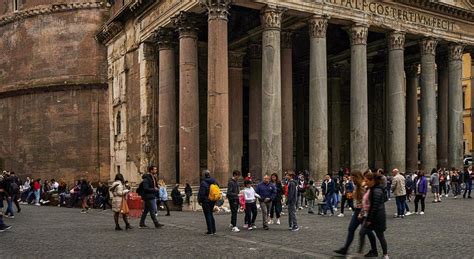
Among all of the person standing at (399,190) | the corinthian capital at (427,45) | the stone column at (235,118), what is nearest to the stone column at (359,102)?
the corinthian capital at (427,45)

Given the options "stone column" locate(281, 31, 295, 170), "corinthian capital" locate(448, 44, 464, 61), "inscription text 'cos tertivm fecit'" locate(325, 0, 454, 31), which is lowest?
"stone column" locate(281, 31, 295, 170)

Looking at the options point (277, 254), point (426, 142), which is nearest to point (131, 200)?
point (277, 254)

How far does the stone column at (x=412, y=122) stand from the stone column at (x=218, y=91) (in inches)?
512

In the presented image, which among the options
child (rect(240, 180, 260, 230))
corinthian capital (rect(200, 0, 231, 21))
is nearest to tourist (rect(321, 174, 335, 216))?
child (rect(240, 180, 260, 230))

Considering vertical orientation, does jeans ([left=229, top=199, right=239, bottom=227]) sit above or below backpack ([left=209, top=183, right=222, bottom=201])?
below

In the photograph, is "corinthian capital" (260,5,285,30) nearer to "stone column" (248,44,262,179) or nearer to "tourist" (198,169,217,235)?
"stone column" (248,44,262,179)

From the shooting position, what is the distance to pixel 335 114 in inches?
1230

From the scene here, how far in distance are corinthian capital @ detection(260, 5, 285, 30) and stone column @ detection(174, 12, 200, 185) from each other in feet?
9.03

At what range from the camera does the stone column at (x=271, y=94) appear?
20953mm

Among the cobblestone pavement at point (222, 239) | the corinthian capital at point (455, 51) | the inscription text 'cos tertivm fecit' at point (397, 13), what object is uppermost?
the inscription text 'cos tertivm fecit' at point (397, 13)

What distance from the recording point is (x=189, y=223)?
15852 millimetres

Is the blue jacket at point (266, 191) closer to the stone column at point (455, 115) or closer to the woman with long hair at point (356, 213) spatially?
the woman with long hair at point (356, 213)

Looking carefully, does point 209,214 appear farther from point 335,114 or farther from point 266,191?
point 335,114

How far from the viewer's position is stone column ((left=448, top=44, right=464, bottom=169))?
27.8 metres
